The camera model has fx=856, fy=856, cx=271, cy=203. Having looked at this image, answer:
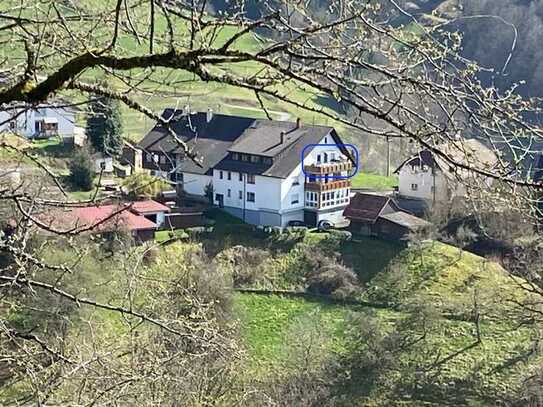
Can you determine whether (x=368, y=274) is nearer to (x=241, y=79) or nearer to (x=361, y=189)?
(x=361, y=189)

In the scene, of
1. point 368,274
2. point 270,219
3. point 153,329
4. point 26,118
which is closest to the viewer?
point 26,118

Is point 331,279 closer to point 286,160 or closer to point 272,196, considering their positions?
point 272,196

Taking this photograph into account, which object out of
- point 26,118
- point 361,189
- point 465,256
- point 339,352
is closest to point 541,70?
point 361,189

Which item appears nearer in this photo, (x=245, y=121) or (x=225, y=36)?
(x=225, y=36)

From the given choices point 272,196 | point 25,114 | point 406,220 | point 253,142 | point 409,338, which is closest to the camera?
Answer: point 25,114

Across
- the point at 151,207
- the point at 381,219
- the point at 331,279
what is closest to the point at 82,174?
the point at 151,207

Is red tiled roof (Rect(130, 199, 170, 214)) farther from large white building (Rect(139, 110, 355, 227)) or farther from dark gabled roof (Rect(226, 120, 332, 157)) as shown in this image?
dark gabled roof (Rect(226, 120, 332, 157))

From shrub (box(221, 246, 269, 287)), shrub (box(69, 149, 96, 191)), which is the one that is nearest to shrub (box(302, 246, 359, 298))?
shrub (box(221, 246, 269, 287))
